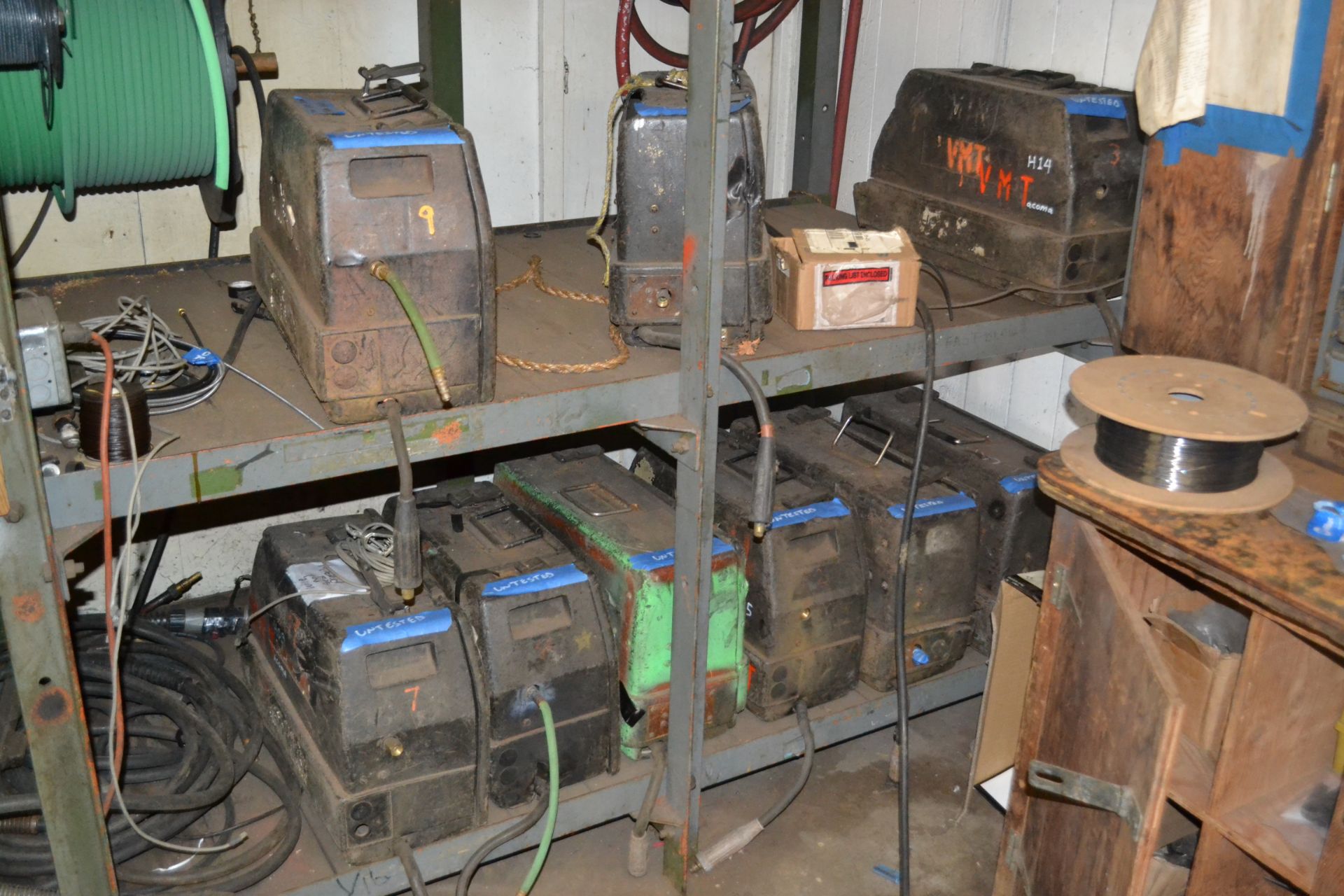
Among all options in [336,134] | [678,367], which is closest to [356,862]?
[678,367]

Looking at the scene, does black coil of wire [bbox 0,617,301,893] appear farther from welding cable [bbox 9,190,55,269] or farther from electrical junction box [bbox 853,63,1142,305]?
electrical junction box [bbox 853,63,1142,305]

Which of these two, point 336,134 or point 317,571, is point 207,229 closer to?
point 317,571

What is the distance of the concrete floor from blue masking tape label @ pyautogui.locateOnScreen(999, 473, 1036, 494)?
0.67 m

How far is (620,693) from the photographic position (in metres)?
2.41

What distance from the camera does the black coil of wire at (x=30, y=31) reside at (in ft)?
5.59

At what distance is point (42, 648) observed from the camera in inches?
66.2

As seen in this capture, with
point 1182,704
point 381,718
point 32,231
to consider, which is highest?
point 32,231

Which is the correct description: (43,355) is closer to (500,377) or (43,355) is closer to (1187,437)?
(500,377)

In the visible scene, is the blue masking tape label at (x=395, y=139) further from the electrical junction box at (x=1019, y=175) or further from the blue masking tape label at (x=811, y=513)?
the electrical junction box at (x=1019, y=175)

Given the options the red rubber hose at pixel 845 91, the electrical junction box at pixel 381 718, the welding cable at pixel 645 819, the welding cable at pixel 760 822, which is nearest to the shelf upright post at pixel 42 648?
the electrical junction box at pixel 381 718

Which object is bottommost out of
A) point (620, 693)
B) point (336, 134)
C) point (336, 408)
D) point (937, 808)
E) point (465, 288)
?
point (937, 808)

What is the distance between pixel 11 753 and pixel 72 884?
0.57m

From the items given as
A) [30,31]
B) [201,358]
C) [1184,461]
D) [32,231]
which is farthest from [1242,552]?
[32,231]

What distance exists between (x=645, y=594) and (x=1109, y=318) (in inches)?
44.2
